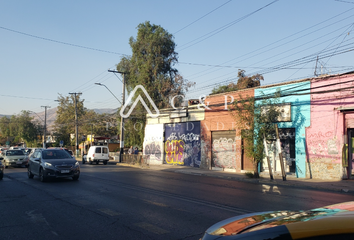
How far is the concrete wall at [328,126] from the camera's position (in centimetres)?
1745

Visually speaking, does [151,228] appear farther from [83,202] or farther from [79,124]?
[79,124]

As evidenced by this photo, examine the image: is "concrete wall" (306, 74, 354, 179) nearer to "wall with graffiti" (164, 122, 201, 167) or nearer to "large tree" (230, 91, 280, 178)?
"large tree" (230, 91, 280, 178)

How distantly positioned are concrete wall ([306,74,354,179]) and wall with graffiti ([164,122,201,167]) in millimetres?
10562

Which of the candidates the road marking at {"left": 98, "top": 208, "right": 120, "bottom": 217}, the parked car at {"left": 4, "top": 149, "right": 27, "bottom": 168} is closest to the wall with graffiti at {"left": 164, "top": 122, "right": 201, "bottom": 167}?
the parked car at {"left": 4, "top": 149, "right": 27, "bottom": 168}

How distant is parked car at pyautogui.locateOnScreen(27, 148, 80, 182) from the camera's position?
47.3 feet

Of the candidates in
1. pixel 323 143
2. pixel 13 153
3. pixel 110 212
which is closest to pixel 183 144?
pixel 323 143

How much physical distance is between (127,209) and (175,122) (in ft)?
72.2

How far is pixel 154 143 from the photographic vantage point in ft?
108

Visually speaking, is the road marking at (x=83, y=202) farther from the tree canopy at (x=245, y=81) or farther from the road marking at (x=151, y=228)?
the tree canopy at (x=245, y=81)

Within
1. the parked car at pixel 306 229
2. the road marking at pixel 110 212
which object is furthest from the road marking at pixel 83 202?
the parked car at pixel 306 229

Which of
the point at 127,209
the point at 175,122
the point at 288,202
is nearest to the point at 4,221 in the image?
the point at 127,209

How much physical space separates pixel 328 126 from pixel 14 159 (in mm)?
24085

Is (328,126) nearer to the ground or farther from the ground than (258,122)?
nearer to the ground

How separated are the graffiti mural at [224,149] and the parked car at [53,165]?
12.8m
